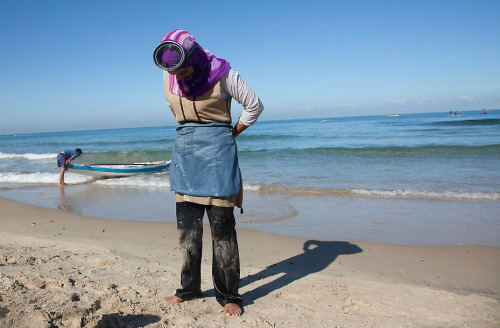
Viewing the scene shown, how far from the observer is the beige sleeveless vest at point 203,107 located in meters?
2.41

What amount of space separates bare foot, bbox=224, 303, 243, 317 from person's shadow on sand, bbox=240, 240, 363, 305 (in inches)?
8.6

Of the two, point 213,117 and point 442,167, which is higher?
point 213,117

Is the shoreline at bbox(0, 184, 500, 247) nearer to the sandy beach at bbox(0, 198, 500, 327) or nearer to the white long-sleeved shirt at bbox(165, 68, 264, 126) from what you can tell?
the sandy beach at bbox(0, 198, 500, 327)

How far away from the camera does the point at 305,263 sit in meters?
3.97

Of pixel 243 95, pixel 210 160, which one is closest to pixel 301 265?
pixel 210 160

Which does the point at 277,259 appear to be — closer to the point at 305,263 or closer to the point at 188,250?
the point at 305,263

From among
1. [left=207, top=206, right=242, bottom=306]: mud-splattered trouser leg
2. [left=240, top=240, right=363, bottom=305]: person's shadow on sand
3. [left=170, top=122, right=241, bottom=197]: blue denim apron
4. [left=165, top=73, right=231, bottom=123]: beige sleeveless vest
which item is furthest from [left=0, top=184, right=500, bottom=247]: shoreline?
[left=165, top=73, right=231, bottom=123]: beige sleeveless vest

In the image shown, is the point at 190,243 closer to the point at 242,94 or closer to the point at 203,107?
the point at 203,107

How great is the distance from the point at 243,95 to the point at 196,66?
345mm

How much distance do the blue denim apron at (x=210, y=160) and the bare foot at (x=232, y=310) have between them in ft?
2.57

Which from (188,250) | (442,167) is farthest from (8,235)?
(442,167)

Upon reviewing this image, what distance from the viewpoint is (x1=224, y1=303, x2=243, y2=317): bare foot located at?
257cm

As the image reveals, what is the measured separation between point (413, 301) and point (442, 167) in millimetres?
9958

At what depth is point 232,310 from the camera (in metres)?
2.59
